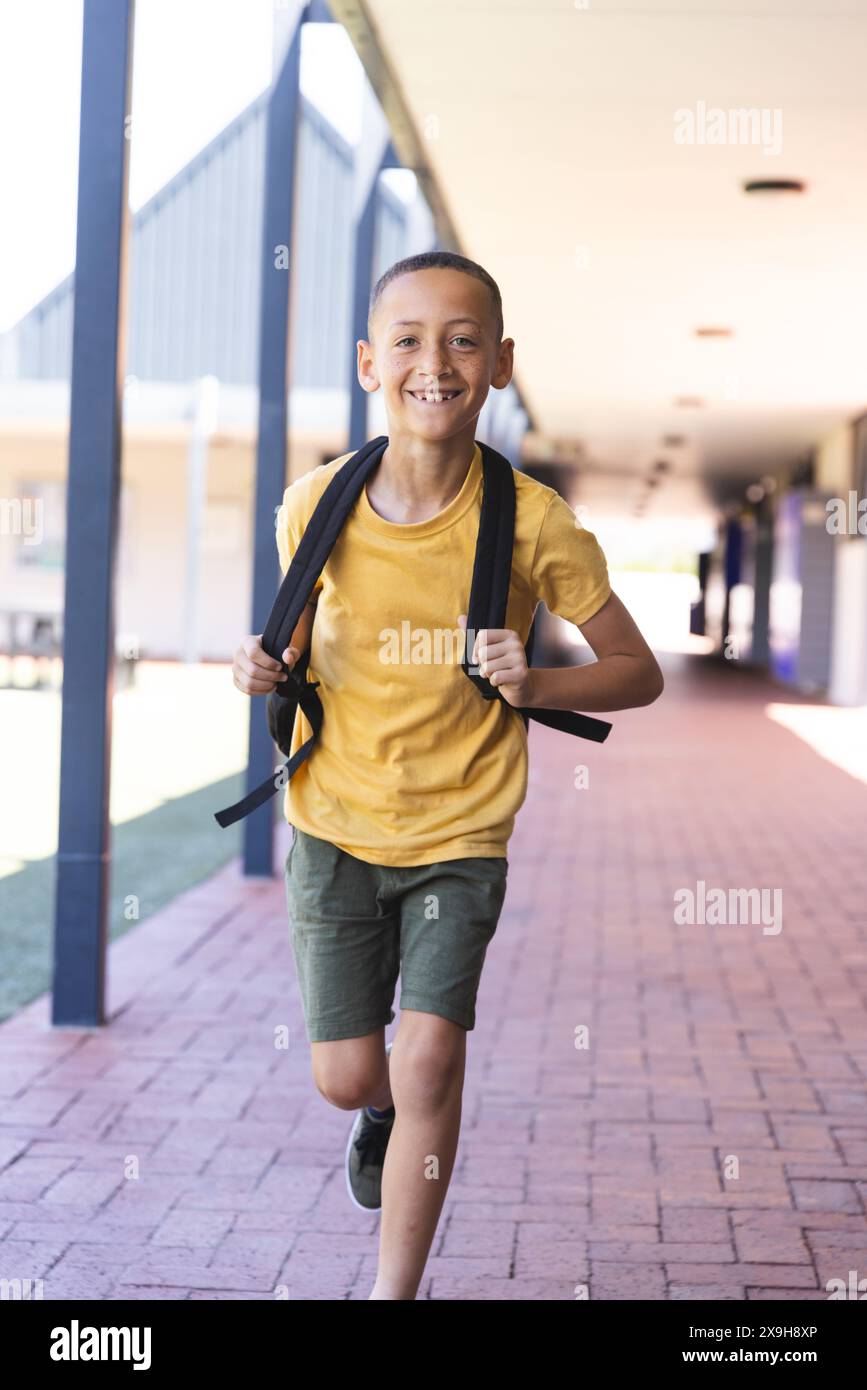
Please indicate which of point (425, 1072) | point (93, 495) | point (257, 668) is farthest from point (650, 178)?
point (425, 1072)

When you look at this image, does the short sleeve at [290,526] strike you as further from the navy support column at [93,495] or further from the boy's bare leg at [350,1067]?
the navy support column at [93,495]

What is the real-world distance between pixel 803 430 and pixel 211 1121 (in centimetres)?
1699

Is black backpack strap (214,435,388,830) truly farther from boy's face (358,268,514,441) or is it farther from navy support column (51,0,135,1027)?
navy support column (51,0,135,1027)

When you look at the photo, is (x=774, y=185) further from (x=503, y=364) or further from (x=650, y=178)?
(x=503, y=364)

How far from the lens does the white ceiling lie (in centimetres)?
636

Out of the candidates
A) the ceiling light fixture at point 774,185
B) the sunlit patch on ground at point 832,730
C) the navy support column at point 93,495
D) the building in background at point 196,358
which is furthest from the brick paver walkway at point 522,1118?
the building in background at point 196,358

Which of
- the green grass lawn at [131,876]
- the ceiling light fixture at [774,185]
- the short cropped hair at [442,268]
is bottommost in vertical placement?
the green grass lawn at [131,876]

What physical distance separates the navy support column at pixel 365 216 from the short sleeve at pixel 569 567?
557 cm

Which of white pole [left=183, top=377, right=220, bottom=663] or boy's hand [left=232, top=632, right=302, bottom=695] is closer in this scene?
boy's hand [left=232, top=632, right=302, bottom=695]

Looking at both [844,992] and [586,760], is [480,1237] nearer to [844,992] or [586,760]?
[844,992]

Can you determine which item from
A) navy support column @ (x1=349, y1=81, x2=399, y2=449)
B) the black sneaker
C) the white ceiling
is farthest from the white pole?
the black sneaker

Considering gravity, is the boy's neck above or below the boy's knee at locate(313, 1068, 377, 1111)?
above

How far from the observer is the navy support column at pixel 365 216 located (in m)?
8.06

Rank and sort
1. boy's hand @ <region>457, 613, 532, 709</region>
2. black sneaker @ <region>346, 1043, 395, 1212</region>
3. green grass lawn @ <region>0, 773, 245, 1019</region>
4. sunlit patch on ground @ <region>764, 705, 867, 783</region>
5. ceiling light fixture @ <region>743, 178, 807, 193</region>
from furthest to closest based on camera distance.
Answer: sunlit patch on ground @ <region>764, 705, 867, 783</region>
ceiling light fixture @ <region>743, 178, 807, 193</region>
green grass lawn @ <region>0, 773, 245, 1019</region>
black sneaker @ <region>346, 1043, 395, 1212</region>
boy's hand @ <region>457, 613, 532, 709</region>
